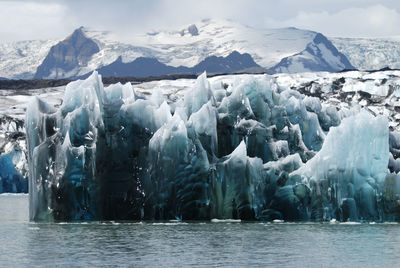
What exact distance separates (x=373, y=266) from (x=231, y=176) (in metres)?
14.2

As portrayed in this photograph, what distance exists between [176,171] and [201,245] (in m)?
7.97

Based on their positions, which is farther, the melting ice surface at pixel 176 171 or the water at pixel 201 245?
the melting ice surface at pixel 176 171

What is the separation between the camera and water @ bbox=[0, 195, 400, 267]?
3172 cm

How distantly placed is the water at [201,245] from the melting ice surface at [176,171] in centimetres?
116

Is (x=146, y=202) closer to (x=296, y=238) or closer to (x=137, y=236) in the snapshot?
(x=137, y=236)

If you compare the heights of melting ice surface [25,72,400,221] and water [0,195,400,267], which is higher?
melting ice surface [25,72,400,221]

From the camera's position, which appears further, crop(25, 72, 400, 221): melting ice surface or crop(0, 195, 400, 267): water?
crop(25, 72, 400, 221): melting ice surface

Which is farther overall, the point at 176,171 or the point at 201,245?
the point at 176,171

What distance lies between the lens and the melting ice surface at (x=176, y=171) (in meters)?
42.9

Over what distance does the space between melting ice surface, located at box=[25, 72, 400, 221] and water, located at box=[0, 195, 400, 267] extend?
1162mm

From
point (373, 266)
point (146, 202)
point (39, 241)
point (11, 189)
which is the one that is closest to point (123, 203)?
point (146, 202)

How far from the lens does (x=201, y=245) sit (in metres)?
36.2

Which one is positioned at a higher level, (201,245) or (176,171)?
(176,171)

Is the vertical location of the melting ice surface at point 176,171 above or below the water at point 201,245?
above
